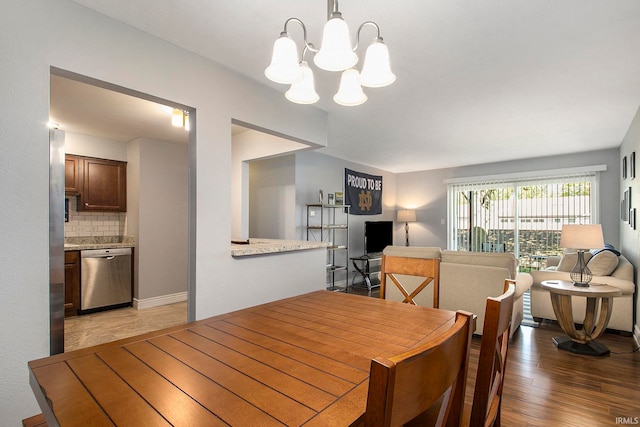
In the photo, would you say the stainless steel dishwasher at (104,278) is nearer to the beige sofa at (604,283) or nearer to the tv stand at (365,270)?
the tv stand at (365,270)

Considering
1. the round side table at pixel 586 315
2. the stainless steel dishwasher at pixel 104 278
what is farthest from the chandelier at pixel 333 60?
the stainless steel dishwasher at pixel 104 278

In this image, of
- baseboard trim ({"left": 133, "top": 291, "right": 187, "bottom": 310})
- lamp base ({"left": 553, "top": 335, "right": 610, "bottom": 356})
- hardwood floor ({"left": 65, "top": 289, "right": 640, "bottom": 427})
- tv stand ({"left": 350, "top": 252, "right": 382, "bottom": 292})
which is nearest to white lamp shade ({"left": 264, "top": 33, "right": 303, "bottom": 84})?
hardwood floor ({"left": 65, "top": 289, "right": 640, "bottom": 427})

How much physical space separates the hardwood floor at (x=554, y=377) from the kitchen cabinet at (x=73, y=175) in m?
1.64

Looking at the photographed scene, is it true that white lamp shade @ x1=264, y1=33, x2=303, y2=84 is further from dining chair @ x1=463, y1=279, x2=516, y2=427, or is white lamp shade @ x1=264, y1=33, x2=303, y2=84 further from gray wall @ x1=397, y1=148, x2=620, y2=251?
gray wall @ x1=397, y1=148, x2=620, y2=251

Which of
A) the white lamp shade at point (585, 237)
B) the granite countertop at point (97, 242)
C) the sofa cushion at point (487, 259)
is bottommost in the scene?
the sofa cushion at point (487, 259)

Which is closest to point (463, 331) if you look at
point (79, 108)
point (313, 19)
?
point (313, 19)

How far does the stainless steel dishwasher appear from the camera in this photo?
4.02 metres

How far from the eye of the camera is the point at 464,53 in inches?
89.8

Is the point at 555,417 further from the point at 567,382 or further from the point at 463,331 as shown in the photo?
the point at 463,331

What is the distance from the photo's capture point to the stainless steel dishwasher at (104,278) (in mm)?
4023

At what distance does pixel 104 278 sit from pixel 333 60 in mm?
4369

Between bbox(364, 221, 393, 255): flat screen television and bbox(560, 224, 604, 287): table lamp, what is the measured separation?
3.48 metres

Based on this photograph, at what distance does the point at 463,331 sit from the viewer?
744 mm

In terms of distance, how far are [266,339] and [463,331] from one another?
74cm
